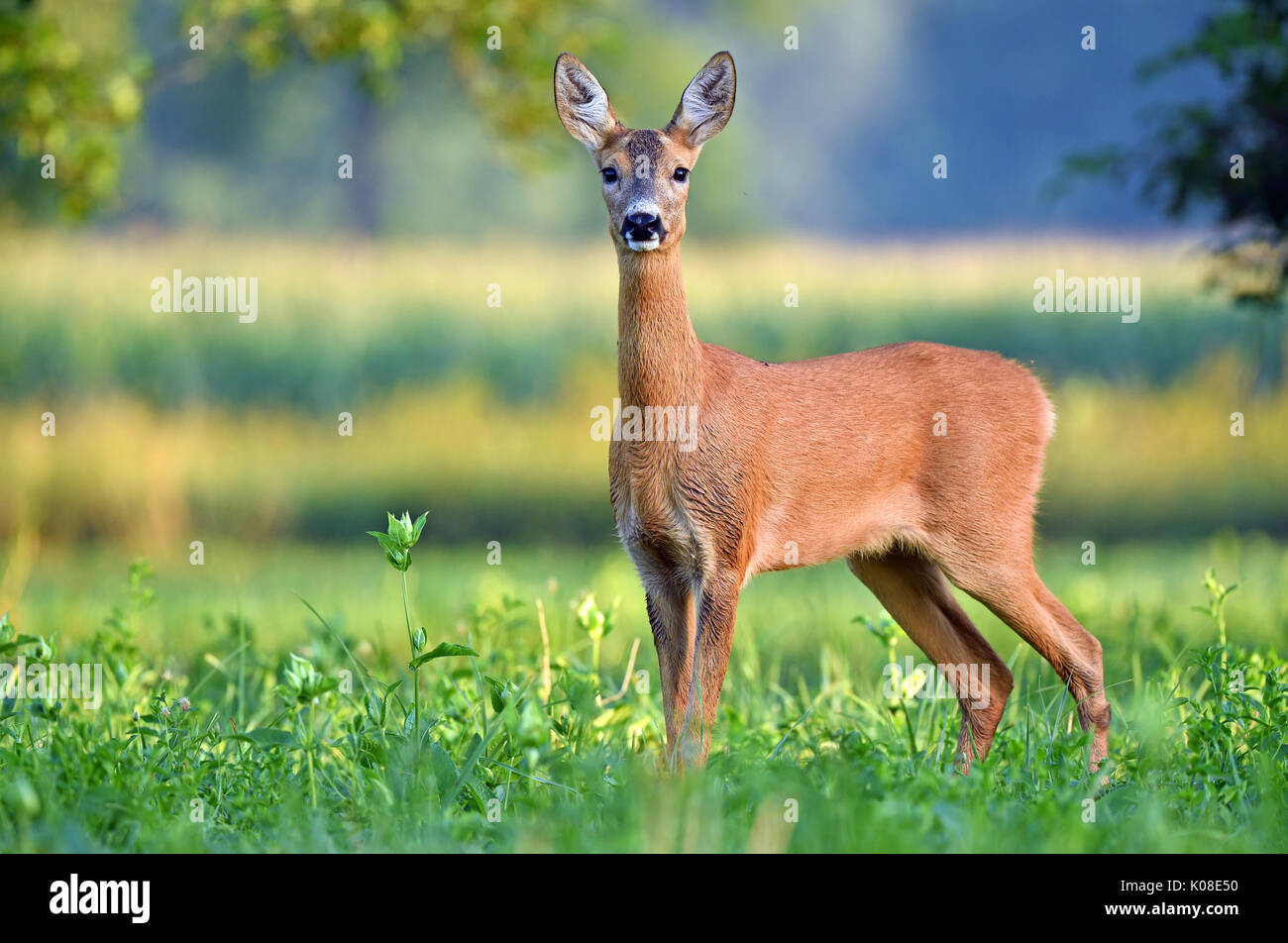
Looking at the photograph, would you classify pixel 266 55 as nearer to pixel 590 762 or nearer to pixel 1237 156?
pixel 1237 156

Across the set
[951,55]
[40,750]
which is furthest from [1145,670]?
[951,55]

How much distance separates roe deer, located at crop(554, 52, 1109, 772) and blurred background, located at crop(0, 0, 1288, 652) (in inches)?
22.4

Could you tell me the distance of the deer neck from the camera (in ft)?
15.6

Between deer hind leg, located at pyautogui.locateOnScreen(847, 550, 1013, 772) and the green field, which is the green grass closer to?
the green field

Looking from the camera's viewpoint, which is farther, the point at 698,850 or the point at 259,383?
the point at 259,383

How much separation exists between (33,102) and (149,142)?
56.1ft

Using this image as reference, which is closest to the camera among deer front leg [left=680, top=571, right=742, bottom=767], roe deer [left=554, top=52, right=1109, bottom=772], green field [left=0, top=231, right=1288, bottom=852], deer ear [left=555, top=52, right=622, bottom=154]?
green field [left=0, top=231, right=1288, bottom=852]

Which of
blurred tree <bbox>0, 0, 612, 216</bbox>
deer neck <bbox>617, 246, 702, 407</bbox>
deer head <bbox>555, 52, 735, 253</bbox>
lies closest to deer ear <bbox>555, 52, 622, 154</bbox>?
deer head <bbox>555, 52, 735, 253</bbox>

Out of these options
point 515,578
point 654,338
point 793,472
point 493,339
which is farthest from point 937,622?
point 493,339

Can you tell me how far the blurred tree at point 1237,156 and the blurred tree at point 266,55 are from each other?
2922mm

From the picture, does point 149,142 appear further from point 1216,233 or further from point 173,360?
point 1216,233

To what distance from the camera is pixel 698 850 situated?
345 centimetres

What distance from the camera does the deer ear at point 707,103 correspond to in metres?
4.92

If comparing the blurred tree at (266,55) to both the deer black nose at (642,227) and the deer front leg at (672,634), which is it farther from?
the deer front leg at (672,634)
